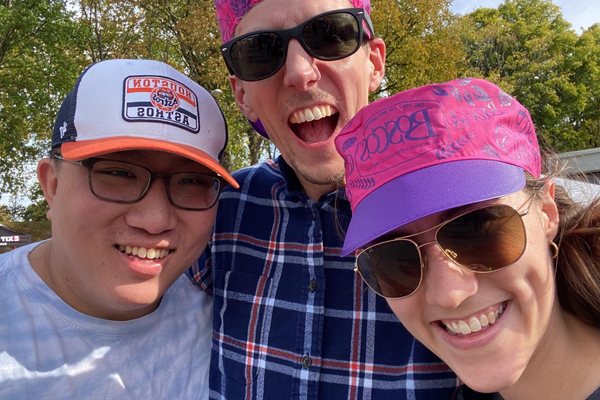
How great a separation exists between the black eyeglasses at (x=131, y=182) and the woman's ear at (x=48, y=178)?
2.9 inches

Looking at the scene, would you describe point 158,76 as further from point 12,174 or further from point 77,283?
point 12,174

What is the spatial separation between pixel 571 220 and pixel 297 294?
124cm

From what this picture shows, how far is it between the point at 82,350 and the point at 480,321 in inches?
66.5

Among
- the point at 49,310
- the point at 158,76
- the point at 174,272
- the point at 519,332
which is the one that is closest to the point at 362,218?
the point at 519,332

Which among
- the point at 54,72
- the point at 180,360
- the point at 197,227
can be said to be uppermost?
the point at 54,72

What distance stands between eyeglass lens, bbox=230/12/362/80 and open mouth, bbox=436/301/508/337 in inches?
54.9

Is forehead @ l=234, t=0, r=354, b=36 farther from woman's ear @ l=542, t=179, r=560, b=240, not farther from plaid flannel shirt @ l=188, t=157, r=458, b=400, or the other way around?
woman's ear @ l=542, t=179, r=560, b=240

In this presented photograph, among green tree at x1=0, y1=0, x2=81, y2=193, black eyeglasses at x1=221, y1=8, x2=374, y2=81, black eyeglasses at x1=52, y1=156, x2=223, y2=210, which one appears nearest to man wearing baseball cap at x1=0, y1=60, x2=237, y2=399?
black eyeglasses at x1=52, y1=156, x2=223, y2=210

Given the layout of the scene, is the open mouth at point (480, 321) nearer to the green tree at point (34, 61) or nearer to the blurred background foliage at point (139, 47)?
the blurred background foliage at point (139, 47)

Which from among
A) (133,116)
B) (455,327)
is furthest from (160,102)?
(455,327)

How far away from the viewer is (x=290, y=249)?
2.21m

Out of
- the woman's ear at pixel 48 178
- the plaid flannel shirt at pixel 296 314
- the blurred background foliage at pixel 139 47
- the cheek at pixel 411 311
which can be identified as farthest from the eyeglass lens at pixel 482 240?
the blurred background foliage at pixel 139 47

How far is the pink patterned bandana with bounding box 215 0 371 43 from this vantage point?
2256 millimetres

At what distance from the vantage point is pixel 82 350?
190 centimetres
